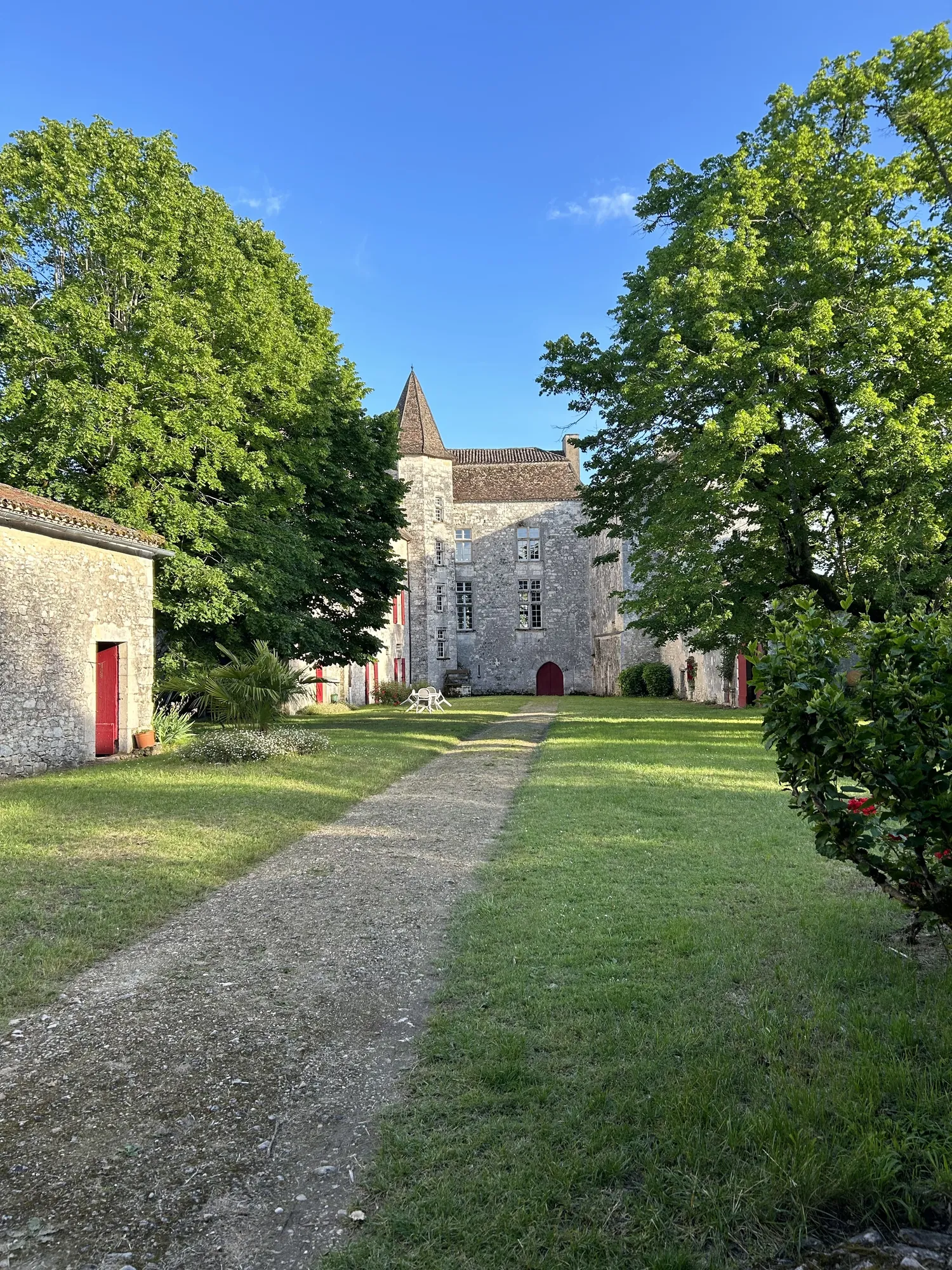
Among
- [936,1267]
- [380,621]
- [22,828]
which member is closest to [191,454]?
[380,621]

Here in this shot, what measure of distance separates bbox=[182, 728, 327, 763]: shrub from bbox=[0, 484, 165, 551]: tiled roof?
12.0ft

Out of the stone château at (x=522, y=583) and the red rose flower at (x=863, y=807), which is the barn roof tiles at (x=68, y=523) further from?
the stone château at (x=522, y=583)

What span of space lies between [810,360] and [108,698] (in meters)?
13.9

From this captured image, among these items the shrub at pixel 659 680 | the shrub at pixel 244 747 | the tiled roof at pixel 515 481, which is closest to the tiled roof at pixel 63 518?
the shrub at pixel 244 747

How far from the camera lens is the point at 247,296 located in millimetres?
16359

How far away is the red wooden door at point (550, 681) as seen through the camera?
1687 inches

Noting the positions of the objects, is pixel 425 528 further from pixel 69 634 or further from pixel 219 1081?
pixel 219 1081

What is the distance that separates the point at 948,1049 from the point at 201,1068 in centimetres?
289

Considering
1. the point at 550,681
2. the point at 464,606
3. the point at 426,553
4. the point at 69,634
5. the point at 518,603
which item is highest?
the point at 426,553

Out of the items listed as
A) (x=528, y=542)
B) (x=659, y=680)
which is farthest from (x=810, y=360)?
(x=528, y=542)

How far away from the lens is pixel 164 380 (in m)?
14.7

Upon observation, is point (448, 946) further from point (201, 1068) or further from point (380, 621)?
point (380, 621)

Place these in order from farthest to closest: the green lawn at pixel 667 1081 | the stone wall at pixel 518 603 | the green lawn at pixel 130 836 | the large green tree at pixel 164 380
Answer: the stone wall at pixel 518 603 < the large green tree at pixel 164 380 < the green lawn at pixel 130 836 < the green lawn at pixel 667 1081

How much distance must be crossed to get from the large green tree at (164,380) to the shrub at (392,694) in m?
14.1
